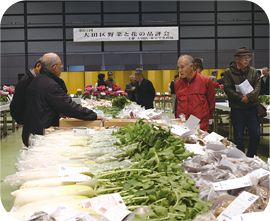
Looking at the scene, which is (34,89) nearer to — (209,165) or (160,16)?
(209,165)

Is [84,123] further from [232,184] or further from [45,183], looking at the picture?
[232,184]

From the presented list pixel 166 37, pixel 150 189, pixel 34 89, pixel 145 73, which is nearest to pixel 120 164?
pixel 150 189

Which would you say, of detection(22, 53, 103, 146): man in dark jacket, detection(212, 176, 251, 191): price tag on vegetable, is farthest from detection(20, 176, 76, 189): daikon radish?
detection(22, 53, 103, 146): man in dark jacket

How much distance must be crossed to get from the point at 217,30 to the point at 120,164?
1549 cm

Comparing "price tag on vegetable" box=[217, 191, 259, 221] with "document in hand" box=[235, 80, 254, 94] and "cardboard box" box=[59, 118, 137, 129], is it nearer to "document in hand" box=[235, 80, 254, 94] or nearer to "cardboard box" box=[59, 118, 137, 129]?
"cardboard box" box=[59, 118, 137, 129]

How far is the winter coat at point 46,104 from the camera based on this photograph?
308cm

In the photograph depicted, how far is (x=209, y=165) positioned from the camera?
173 cm

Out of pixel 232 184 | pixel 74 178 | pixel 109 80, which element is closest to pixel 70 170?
pixel 74 178

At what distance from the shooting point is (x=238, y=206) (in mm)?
1328

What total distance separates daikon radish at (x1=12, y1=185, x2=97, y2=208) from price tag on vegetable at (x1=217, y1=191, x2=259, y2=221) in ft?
1.90

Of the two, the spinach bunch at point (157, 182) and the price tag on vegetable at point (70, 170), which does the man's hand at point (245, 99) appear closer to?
the spinach bunch at point (157, 182)

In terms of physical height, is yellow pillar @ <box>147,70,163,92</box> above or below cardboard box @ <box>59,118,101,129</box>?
above

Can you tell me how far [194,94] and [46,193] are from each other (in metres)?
2.64

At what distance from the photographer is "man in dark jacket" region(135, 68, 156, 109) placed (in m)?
7.00
